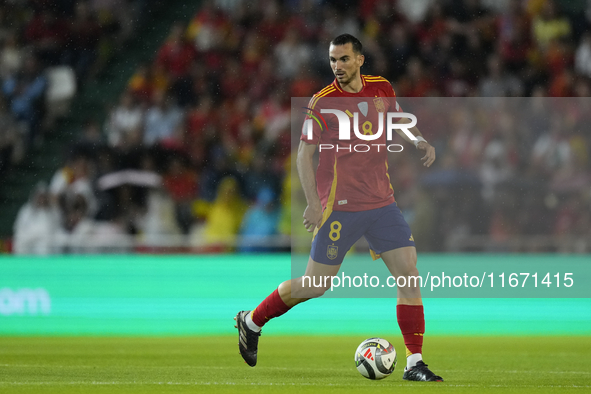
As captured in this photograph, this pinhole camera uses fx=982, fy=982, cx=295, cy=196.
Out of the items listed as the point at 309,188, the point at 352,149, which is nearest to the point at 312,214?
the point at 309,188

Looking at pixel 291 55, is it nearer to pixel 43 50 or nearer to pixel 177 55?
pixel 177 55

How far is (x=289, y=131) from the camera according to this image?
1412cm

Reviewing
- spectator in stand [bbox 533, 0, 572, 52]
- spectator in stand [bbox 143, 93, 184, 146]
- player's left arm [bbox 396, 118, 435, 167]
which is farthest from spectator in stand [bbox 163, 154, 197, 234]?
player's left arm [bbox 396, 118, 435, 167]

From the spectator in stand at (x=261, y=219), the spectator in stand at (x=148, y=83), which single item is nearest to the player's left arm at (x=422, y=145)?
the spectator in stand at (x=261, y=219)

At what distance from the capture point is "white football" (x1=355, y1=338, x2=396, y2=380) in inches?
260

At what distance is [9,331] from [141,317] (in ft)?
5.08

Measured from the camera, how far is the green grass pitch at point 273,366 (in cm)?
619

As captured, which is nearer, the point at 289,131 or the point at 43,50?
the point at 289,131

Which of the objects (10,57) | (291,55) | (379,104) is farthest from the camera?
(10,57)

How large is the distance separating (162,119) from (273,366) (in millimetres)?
8552

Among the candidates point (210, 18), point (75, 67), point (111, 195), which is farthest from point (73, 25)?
point (111, 195)

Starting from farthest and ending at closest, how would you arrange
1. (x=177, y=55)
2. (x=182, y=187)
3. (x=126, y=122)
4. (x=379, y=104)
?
(x=177, y=55) → (x=126, y=122) → (x=182, y=187) → (x=379, y=104)

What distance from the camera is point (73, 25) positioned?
1802 cm
